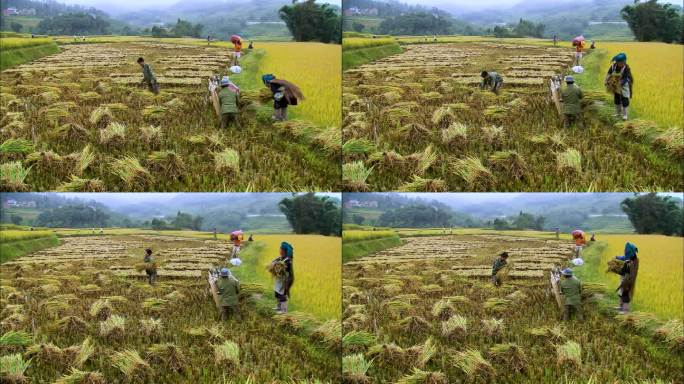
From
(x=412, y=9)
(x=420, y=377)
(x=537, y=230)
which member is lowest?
(x=420, y=377)

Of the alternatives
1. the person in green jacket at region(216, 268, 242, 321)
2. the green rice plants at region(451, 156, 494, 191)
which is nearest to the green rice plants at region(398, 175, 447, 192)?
the green rice plants at region(451, 156, 494, 191)

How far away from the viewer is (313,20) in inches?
264

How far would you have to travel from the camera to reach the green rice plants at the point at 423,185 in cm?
632

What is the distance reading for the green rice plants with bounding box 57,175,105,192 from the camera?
6277 mm

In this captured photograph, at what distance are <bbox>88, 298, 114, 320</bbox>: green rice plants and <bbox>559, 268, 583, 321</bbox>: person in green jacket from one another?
5342 millimetres

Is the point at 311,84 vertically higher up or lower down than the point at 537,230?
higher up

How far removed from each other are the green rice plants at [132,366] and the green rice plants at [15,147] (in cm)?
262

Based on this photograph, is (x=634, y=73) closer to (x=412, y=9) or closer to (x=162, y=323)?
(x=412, y=9)

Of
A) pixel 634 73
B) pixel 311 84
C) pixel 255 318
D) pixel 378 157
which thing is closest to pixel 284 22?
pixel 311 84

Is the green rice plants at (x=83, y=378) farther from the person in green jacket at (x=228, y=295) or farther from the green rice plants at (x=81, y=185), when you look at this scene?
the green rice plants at (x=81, y=185)

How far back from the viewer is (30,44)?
22.4 feet

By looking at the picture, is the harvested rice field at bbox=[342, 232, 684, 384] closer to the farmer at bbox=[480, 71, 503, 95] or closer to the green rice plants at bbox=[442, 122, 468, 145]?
the green rice plants at bbox=[442, 122, 468, 145]

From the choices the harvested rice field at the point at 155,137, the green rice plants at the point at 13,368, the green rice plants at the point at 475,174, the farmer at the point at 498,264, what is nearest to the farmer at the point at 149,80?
the harvested rice field at the point at 155,137

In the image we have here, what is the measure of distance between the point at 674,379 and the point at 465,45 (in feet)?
15.1
